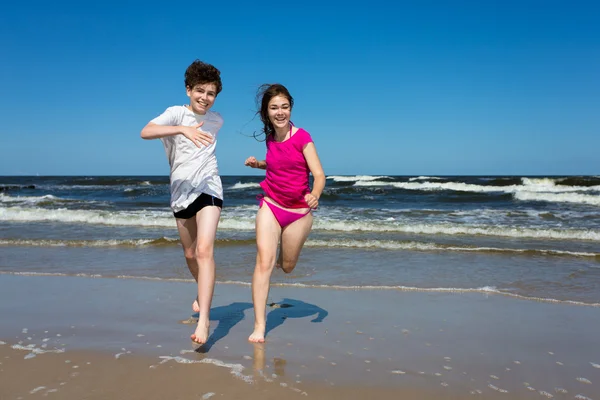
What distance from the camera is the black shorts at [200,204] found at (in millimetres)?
3922

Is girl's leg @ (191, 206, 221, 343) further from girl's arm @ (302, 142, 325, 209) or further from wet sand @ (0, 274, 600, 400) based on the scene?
girl's arm @ (302, 142, 325, 209)

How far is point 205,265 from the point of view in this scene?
386cm

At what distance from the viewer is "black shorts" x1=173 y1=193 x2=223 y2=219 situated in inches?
154

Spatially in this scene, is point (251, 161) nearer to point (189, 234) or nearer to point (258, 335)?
point (189, 234)

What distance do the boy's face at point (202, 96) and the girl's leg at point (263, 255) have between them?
0.94m

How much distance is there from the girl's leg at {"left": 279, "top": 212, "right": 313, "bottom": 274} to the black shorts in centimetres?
59

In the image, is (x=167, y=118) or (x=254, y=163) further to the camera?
(x=254, y=163)

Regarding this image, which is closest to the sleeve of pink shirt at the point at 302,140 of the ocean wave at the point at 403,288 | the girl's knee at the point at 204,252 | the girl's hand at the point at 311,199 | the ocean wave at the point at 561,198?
the girl's hand at the point at 311,199

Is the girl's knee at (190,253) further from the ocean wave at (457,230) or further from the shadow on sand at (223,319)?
the ocean wave at (457,230)

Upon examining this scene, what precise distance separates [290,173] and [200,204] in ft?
2.48

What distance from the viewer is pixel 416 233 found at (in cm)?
1303

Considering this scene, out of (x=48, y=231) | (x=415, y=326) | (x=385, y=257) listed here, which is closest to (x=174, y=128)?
(x=415, y=326)

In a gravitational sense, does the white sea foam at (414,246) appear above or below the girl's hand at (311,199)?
below

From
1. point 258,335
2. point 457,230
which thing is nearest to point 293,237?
point 258,335
